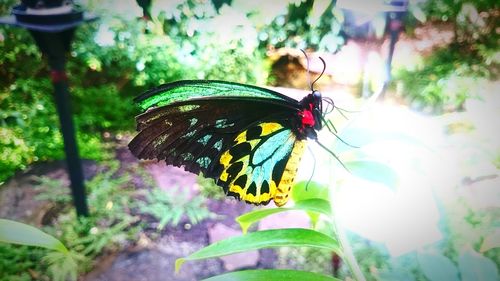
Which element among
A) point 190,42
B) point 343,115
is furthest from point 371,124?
point 190,42

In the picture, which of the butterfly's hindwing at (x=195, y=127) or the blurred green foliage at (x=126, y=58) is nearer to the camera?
the butterfly's hindwing at (x=195, y=127)

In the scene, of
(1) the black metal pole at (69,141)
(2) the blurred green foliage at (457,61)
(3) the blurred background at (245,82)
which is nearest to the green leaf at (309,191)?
(3) the blurred background at (245,82)

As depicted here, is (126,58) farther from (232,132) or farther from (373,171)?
(373,171)

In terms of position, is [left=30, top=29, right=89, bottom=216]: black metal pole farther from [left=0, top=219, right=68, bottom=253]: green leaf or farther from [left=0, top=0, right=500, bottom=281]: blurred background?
[left=0, top=219, right=68, bottom=253]: green leaf

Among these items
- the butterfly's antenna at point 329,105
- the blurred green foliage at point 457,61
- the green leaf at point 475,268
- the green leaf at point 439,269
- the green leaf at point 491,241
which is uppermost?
the blurred green foliage at point 457,61

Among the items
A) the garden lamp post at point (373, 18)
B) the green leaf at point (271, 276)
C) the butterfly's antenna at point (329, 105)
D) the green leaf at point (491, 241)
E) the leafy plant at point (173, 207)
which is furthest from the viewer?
the leafy plant at point (173, 207)

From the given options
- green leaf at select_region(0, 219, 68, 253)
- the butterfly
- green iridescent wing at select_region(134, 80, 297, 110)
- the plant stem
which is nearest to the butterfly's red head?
the butterfly

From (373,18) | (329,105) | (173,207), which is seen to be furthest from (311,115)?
(173,207)

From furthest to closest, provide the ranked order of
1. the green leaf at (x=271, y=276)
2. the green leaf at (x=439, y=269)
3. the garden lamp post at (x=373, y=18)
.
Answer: the garden lamp post at (x=373, y=18)
the green leaf at (x=439, y=269)
the green leaf at (x=271, y=276)

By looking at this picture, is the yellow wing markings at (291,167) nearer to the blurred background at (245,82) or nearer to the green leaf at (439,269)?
the blurred background at (245,82)
